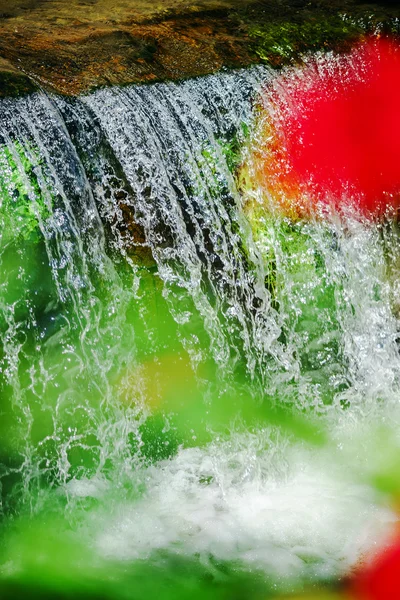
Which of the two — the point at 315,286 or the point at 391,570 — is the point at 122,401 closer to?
the point at 315,286

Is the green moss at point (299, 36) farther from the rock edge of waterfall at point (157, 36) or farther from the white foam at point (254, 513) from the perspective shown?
the white foam at point (254, 513)

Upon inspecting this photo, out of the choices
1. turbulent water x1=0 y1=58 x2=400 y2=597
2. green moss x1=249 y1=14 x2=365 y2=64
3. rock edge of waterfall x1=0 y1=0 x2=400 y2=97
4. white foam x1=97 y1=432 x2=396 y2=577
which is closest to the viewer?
white foam x1=97 y1=432 x2=396 y2=577

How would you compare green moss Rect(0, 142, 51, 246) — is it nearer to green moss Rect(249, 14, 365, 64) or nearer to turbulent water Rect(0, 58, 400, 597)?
turbulent water Rect(0, 58, 400, 597)

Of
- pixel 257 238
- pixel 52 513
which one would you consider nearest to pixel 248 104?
pixel 257 238

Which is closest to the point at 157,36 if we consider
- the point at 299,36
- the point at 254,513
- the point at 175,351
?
the point at 299,36

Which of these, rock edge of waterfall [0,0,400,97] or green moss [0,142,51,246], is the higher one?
rock edge of waterfall [0,0,400,97]

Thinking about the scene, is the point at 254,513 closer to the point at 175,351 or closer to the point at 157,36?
the point at 175,351

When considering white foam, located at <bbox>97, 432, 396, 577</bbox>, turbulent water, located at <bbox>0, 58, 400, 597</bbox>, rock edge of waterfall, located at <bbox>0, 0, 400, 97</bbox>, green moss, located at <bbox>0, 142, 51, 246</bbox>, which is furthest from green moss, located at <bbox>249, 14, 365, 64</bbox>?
white foam, located at <bbox>97, 432, 396, 577</bbox>
